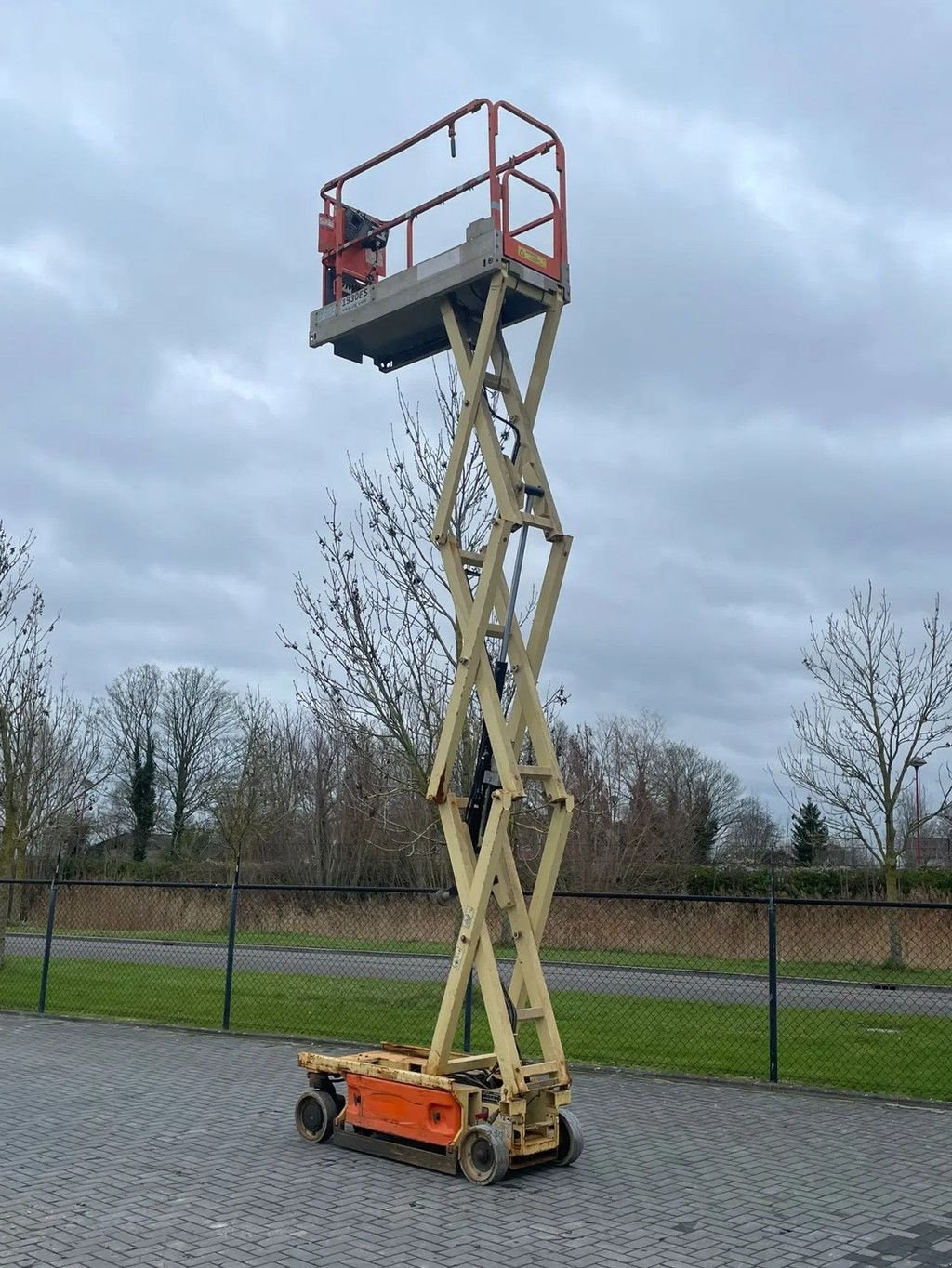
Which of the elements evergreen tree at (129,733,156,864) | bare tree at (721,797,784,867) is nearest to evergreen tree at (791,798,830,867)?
bare tree at (721,797,784,867)

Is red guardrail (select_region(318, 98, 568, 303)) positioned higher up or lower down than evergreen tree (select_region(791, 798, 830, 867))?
higher up

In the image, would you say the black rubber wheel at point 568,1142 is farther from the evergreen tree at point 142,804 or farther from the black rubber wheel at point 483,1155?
the evergreen tree at point 142,804

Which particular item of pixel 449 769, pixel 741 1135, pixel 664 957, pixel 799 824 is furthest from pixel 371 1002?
pixel 799 824

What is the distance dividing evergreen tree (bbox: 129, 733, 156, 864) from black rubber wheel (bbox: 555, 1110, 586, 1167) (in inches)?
2031

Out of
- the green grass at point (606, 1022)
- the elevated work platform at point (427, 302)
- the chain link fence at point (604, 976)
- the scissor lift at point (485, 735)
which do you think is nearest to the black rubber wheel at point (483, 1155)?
the scissor lift at point (485, 735)

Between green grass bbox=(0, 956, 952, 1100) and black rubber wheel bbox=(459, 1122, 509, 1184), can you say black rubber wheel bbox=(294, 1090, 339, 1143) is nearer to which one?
black rubber wheel bbox=(459, 1122, 509, 1184)

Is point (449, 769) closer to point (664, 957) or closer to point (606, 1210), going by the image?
point (606, 1210)

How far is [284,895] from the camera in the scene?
1069 inches

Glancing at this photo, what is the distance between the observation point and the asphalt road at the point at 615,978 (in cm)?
1480

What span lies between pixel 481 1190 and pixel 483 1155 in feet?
0.62

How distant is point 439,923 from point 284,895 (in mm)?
8046

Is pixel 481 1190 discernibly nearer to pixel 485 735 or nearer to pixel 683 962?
pixel 485 735

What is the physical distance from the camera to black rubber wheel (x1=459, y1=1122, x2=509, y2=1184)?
21.2ft

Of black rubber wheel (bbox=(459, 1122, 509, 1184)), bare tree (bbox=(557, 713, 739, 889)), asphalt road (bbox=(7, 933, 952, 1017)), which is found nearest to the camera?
black rubber wheel (bbox=(459, 1122, 509, 1184))
